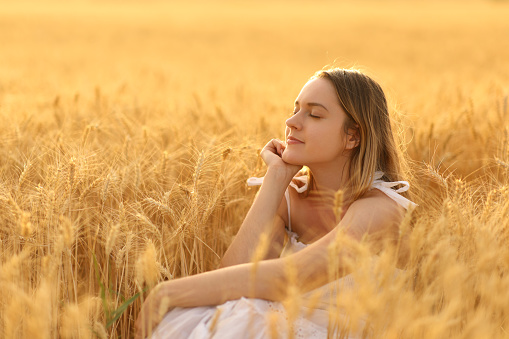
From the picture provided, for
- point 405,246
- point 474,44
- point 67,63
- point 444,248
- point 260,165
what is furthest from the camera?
point 474,44

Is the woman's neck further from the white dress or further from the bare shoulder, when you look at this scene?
the white dress

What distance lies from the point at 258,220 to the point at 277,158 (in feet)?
0.86

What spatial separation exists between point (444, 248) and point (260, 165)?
3.66 ft

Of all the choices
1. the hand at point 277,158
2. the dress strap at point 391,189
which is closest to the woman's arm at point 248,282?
the dress strap at point 391,189

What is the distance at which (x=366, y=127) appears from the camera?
1.91 m

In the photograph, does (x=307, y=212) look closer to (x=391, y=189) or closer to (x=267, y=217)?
(x=267, y=217)

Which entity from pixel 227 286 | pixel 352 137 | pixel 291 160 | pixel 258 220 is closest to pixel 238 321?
pixel 227 286

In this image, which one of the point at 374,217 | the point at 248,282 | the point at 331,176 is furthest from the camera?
the point at 331,176

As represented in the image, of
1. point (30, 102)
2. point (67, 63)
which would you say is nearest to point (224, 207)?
point (30, 102)

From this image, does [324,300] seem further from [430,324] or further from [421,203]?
[421,203]

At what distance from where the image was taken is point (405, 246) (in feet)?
5.23

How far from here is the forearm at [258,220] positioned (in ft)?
6.14

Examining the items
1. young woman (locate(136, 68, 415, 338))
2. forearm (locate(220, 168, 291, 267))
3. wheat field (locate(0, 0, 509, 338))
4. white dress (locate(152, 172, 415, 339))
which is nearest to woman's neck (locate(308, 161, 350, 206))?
young woman (locate(136, 68, 415, 338))

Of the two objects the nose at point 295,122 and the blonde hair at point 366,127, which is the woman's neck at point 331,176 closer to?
the blonde hair at point 366,127
